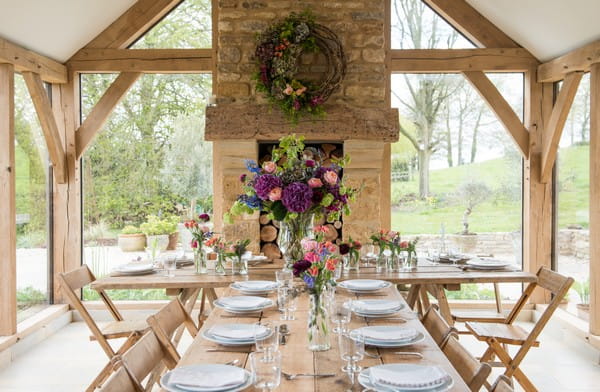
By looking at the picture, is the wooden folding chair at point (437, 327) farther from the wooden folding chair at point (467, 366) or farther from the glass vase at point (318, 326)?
the glass vase at point (318, 326)

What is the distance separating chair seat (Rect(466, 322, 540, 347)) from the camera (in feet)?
11.5

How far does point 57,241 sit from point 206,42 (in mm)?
2406

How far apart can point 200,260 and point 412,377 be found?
2.21 m

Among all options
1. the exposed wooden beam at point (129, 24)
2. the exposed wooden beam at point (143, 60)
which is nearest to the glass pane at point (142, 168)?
the exposed wooden beam at point (143, 60)

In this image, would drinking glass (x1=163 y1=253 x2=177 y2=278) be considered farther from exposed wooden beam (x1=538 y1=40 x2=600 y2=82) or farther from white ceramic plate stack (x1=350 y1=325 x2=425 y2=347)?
exposed wooden beam (x1=538 y1=40 x2=600 y2=82)

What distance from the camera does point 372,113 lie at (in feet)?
16.6

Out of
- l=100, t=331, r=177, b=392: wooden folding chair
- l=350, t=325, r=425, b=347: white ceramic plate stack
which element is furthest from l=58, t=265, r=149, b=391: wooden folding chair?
l=350, t=325, r=425, b=347: white ceramic plate stack

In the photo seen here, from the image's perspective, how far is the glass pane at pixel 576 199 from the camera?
5.15m

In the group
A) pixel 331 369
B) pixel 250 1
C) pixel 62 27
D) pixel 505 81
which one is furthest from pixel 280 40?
pixel 331 369

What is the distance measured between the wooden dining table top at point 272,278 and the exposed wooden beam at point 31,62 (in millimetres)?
2039

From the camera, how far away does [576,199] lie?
17.6 feet

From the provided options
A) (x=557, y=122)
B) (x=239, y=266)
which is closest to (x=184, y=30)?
(x=239, y=266)

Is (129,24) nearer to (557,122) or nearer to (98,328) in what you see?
(98,328)

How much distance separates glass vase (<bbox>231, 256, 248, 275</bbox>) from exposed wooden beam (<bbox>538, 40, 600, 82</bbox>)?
3.10 meters
